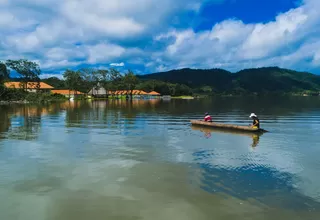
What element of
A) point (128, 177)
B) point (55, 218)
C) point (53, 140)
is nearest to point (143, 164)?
point (128, 177)

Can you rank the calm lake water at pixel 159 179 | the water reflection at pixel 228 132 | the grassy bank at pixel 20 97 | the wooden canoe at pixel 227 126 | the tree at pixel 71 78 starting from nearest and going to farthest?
the calm lake water at pixel 159 179 → the water reflection at pixel 228 132 → the wooden canoe at pixel 227 126 → the grassy bank at pixel 20 97 → the tree at pixel 71 78

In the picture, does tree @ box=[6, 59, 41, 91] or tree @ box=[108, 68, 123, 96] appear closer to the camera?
tree @ box=[6, 59, 41, 91]

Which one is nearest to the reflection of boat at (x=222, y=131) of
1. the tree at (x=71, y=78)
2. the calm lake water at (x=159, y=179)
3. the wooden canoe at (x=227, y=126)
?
the wooden canoe at (x=227, y=126)

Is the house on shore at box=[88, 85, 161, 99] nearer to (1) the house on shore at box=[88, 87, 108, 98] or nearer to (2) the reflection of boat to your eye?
(1) the house on shore at box=[88, 87, 108, 98]

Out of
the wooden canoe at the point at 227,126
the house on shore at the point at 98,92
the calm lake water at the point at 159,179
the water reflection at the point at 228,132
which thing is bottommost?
the calm lake water at the point at 159,179

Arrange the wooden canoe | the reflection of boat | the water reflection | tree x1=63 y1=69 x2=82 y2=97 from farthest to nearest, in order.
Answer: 1. tree x1=63 y1=69 x2=82 y2=97
2. the wooden canoe
3. the reflection of boat
4. the water reflection

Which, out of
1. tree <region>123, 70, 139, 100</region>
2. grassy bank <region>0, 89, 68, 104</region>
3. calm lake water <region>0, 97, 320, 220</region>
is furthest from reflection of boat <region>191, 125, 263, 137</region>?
tree <region>123, 70, 139, 100</region>

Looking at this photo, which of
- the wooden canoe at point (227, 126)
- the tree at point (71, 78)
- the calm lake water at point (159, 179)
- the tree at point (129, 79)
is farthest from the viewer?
the tree at point (129, 79)

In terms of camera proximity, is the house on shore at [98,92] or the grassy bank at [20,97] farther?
the house on shore at [98,92]

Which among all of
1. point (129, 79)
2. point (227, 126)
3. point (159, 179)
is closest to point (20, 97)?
point (129, 79)

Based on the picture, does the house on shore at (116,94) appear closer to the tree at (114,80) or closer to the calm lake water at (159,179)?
the tree at (114,80)

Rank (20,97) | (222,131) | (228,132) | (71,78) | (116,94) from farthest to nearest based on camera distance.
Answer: (116,94) → (71,78) → (20,97) → (222,131) → (228,132)

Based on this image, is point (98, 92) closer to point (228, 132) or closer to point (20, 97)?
point (20, 97)

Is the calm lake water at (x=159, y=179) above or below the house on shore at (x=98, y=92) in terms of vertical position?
below
